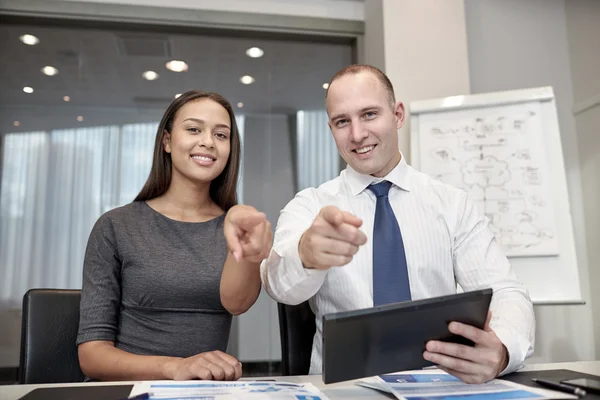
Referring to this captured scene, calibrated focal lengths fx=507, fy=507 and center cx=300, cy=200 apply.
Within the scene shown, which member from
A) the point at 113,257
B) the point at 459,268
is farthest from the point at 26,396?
the point at 459,268

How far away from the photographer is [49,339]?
4.52 ft

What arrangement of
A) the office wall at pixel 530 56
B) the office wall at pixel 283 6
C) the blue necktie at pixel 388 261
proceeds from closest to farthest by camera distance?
the blue necktie at pixel 388 261 < the office wall at pixel 530 56 < the office wall at pixel 283 6

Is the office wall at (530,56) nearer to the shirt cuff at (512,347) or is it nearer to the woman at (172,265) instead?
the woman at (172,265)

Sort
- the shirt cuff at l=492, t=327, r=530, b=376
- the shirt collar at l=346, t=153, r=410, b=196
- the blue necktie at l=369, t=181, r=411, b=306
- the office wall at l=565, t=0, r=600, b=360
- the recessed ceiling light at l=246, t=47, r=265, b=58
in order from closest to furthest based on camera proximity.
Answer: the shirt cuff at l=492, t=327, r=530, b=376, the blue necktie at l=369, t=181, r=411, b=306, the shirt collar at l=346, t=153, r=410, b=196, the office wall at l=565, t=0, r=600, b=360, the recessed ceiling light at l=246, t=47, r=265, b=58

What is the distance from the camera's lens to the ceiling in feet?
10.3

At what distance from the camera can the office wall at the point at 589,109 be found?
9.67 feet

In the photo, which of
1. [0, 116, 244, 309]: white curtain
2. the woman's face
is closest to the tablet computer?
the woman's face

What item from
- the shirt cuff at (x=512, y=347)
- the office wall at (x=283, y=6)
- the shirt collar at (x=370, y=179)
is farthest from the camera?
the office wall at (x=283, y=6)

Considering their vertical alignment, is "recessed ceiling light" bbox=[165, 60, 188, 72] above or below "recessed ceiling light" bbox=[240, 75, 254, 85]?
above

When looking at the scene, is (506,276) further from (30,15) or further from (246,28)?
(30,15)

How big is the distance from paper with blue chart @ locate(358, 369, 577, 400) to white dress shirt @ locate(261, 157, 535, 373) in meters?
0.26

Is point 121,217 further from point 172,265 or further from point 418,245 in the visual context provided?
point 418,245

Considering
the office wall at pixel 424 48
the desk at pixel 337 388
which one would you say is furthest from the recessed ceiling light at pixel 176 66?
the desk at pixel 337 388

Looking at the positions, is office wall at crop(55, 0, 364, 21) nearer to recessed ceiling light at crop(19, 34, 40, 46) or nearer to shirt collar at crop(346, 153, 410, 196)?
recessed ceiling light at crop(19, 34, 40, 46)
